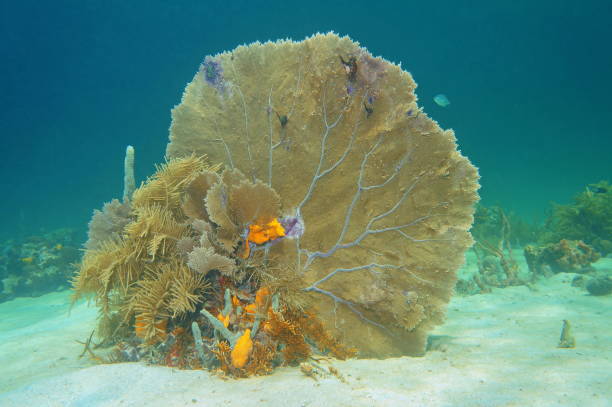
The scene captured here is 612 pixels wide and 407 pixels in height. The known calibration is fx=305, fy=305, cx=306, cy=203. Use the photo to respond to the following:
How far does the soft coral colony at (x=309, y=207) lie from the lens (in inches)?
119

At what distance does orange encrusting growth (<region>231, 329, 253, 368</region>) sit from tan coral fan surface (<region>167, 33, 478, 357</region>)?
1.04 m

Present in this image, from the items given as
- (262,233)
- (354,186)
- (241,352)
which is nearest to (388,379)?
(241,352)

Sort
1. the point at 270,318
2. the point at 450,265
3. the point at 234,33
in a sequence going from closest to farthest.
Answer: the point at 270,318 → the point at 450,265 → the point at 234,33

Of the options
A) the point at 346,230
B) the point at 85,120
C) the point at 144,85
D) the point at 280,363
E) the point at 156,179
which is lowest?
the point at 280,363

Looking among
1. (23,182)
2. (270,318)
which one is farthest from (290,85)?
(23,182)

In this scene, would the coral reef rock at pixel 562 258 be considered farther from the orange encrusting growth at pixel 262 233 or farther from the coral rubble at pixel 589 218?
the orange encrusting growth at pixel 262 233

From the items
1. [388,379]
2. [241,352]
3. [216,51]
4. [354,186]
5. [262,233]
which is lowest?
[388,379]

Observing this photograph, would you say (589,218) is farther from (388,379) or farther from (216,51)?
(216,51)

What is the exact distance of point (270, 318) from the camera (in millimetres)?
2523

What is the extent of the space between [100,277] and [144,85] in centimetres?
7177

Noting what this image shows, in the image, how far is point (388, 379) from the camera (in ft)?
7.98

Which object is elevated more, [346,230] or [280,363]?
[346,230]

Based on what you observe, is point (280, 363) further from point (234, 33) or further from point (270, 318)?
point (234, 33)

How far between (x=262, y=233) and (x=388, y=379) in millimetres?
1741
